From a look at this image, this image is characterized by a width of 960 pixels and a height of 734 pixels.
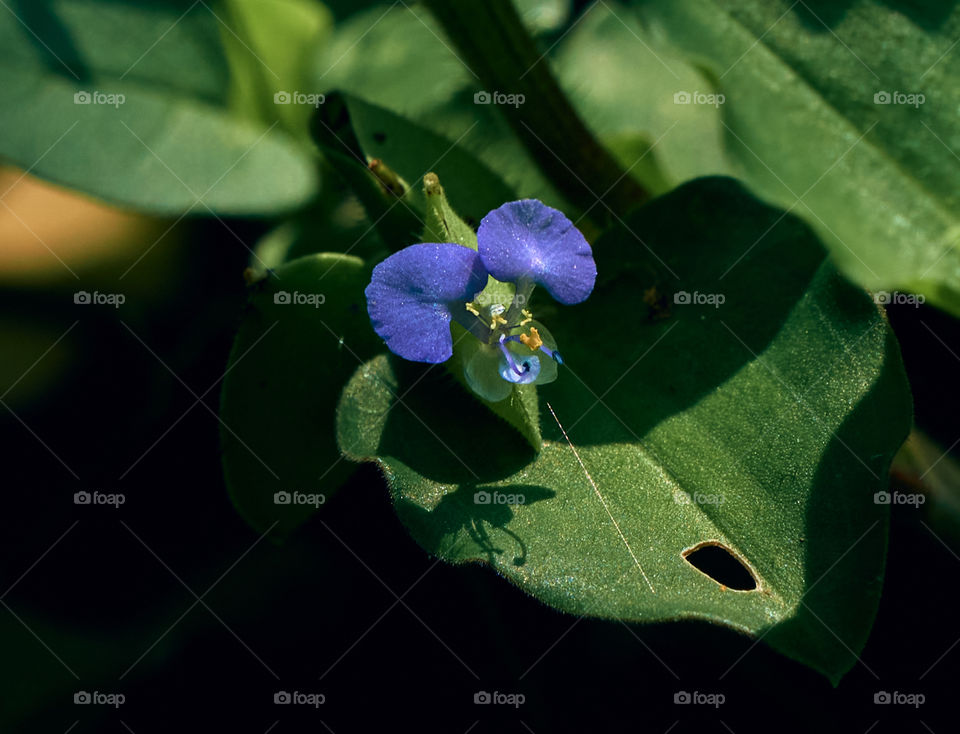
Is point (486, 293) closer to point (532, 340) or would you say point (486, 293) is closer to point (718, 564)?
point (532, 340)

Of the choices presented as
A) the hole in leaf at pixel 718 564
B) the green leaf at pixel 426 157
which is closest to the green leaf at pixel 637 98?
the green leaf at pixel 426 157

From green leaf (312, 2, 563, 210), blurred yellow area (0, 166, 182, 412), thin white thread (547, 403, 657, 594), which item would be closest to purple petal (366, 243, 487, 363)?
thin white thread (547, 403, 657, 594)

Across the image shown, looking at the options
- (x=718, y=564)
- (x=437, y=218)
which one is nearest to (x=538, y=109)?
(x=437, y=218)

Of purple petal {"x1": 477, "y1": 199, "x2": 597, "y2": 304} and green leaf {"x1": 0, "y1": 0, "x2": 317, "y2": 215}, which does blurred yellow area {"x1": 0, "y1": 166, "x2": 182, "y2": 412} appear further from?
purple petal {"x1": 477, "y1": 199, "x2": 597, "y2": 304}

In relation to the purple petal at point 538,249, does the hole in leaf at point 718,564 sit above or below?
below

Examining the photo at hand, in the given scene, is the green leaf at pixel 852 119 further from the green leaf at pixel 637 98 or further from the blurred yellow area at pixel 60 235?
the blurred yellow area at pixel 60 235

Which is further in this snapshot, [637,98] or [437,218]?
[637,98]

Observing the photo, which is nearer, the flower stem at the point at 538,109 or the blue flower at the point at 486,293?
the blue flower at the point at 486,293
